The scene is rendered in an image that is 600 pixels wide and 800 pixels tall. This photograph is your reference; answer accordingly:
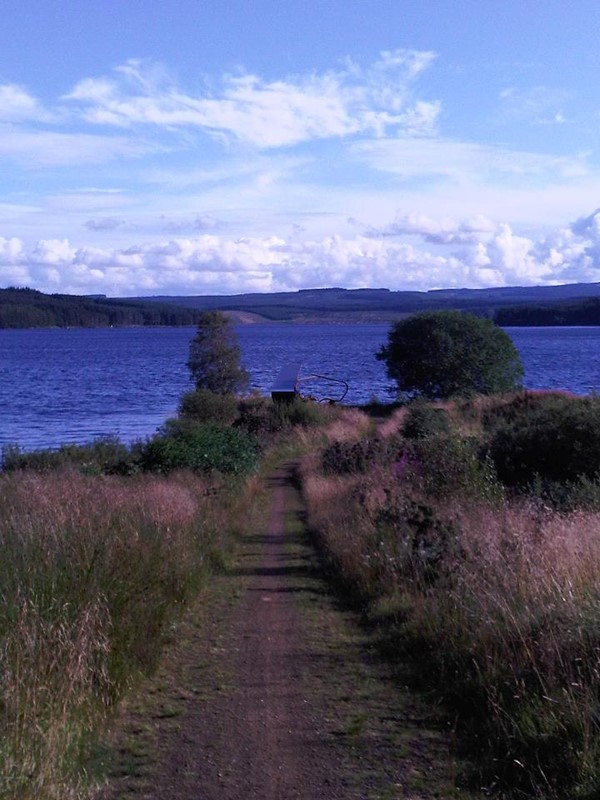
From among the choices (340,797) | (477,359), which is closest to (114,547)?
(340,797)

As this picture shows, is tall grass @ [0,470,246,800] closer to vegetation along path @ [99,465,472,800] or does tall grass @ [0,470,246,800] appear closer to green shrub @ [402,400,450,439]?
vegetation along path @ [99,465,472,800]

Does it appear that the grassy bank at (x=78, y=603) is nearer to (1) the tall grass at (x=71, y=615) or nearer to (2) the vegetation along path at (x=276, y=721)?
(1) the tall grass at (x=71, y=615)

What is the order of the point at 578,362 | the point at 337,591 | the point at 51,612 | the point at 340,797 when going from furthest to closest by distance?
the point at 578,362 < the point at 337,591 < the point at 51,612 < the point at 340,797

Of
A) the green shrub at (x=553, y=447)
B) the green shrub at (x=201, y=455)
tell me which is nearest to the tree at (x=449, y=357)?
the green shrub at (x=201, y=455)

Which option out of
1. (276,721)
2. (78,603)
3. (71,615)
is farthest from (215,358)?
(276,721)

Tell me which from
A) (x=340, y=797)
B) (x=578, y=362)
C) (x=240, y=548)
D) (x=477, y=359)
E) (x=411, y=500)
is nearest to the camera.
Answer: (x=340, y=797)

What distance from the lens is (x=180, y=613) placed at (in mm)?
10055

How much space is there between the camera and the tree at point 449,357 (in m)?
51.3

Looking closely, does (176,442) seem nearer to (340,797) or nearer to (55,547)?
(55,547)

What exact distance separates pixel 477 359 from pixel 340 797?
47.1 metres

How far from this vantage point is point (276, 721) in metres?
6.88

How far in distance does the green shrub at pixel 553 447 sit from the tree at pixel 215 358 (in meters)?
30.5

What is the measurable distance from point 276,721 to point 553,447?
11.3 metres

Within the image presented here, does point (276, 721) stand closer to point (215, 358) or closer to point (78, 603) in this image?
point (78, 603)
